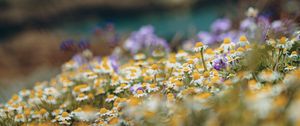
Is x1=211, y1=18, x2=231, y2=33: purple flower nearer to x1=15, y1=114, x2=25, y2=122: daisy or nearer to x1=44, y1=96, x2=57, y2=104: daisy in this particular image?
x1=44, y1=96, x2=57, y2=104: daisy

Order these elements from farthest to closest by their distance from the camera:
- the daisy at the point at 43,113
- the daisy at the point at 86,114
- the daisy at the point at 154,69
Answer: the daisy at the point at 43,113 < the daisy at the point at 154,69 < the daisy at the point at 86,114

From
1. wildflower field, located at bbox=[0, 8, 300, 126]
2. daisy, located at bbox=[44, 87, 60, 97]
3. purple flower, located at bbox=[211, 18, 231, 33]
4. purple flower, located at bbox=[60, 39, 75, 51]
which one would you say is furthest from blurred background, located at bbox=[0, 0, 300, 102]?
wildflower field, located at bbox=[0, 8, 300, 126]

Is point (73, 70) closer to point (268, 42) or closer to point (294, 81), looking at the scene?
point (268, 42)

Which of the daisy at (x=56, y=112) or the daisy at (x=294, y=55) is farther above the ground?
the daisy at (x=294, y=55)

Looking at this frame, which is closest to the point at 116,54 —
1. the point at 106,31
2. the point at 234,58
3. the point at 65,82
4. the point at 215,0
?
the point at 106,31

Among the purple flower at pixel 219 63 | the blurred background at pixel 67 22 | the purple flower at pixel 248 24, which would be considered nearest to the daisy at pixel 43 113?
the purple flower at pixel 219 63

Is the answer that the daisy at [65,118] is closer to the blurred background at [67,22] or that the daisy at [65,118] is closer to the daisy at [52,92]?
the daisy at [52,92]

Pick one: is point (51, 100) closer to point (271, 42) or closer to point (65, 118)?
point (65, 118)
